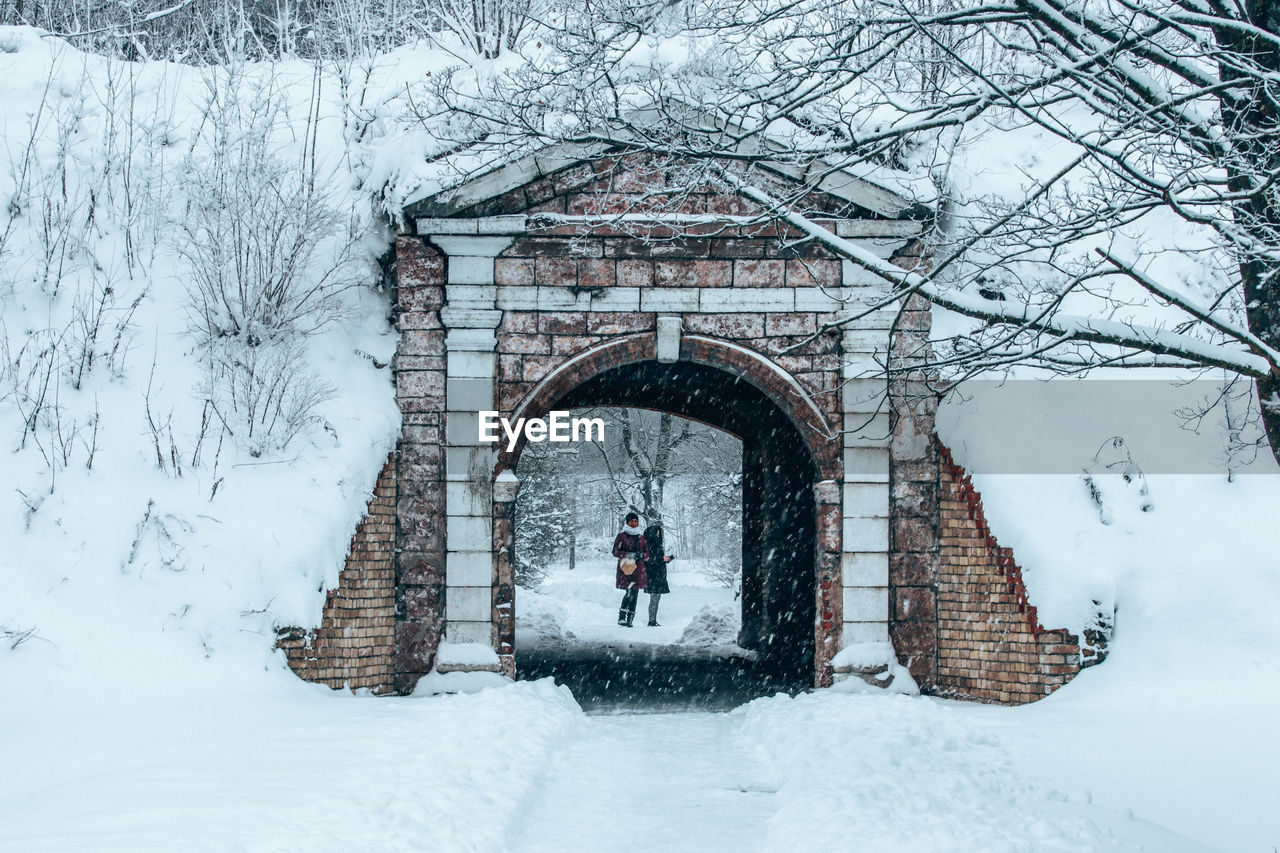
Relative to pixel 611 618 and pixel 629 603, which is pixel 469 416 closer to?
pixel 629 603

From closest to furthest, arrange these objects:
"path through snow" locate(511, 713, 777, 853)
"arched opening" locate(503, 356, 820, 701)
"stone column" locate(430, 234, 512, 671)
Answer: "path through snow" locate(511, 713, 777, 853)
"stone column" locate(430, 234, 512, 671)
"arched opening" locate(503, 356, 820, 701)

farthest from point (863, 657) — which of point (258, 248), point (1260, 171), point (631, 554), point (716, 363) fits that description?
point (631, 554)

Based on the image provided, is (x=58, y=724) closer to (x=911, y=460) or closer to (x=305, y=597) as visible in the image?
(x=305, y=597)

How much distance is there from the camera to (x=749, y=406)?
11.5 meters

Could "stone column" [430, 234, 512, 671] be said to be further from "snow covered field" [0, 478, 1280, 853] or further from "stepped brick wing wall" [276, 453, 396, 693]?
"snow covered field" [0, 478, 1280, 853]

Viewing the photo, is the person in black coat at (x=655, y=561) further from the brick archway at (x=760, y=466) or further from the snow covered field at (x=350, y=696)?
the snow covered field at (x=350, y=696)

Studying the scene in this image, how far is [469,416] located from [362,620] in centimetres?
179

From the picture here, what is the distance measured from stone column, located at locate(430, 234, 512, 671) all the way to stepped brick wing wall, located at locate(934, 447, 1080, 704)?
144 inches

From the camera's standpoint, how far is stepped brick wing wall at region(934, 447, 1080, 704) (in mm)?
7773

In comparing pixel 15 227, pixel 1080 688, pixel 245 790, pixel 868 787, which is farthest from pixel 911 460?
pixel 15 227

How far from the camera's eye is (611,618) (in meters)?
19.5

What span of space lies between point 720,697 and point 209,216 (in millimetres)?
5973

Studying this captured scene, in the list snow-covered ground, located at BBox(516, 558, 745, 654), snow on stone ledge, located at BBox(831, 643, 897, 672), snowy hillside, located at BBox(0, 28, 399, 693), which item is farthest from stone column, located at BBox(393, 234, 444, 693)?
snow-covered ground, located at BBox(516, 558, 745, 654)

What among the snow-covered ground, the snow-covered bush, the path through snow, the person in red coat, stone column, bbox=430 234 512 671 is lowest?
the snow-covered ground
